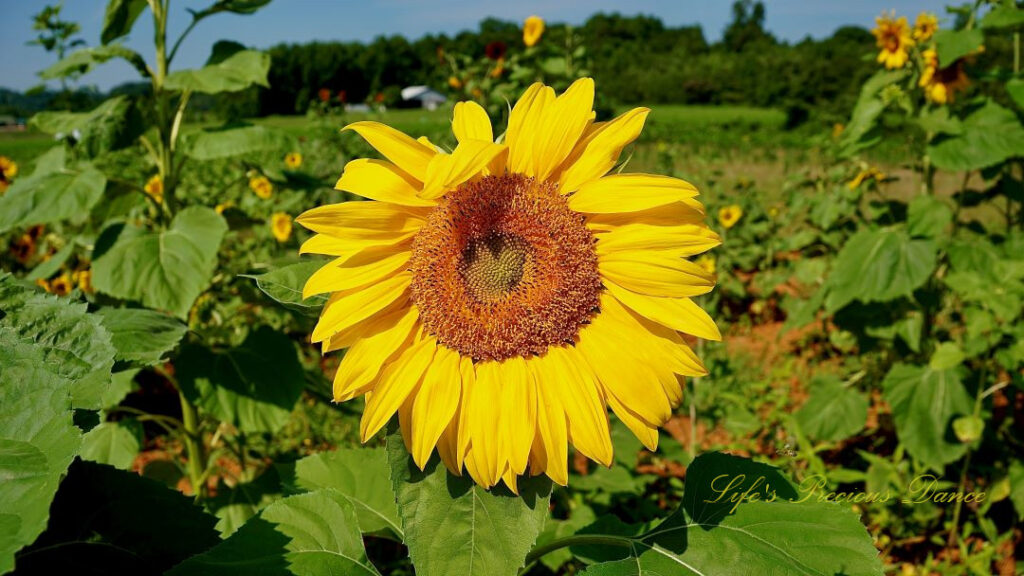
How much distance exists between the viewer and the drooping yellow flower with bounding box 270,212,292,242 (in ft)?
15.9

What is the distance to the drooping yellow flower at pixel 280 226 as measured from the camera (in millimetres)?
4836

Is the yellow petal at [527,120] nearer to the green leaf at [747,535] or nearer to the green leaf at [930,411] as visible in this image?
the green leaf at [747,535]

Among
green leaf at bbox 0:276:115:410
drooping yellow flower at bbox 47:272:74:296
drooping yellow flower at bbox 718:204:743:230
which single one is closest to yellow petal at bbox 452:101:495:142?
green leaf at bbox 0:276:115:410

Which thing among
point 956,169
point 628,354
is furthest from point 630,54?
point 628,354

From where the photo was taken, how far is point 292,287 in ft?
3.83

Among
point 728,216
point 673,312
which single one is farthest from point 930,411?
point 728,216

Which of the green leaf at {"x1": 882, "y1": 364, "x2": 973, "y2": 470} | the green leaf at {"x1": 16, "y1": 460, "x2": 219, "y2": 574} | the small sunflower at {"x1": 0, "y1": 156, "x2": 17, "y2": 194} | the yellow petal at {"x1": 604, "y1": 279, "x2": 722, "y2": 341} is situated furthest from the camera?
the small sunflower at {"x1": 0, "y1": 156, "x2": 17, "y2": 194}

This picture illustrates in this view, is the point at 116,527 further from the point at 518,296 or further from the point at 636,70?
the point at 636,70

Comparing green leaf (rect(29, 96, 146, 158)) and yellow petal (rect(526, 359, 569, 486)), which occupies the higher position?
green leaf (rect(29, 96, 146, 158))

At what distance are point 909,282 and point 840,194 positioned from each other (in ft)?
7.61

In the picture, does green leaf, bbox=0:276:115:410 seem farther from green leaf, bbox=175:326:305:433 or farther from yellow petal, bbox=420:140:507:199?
green leaf, bbox=175:326:305:433

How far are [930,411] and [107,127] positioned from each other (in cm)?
344

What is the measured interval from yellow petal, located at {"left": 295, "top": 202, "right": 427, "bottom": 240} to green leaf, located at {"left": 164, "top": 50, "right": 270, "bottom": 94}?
139cm

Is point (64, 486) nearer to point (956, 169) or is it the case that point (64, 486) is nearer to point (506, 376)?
point (506, 376)
